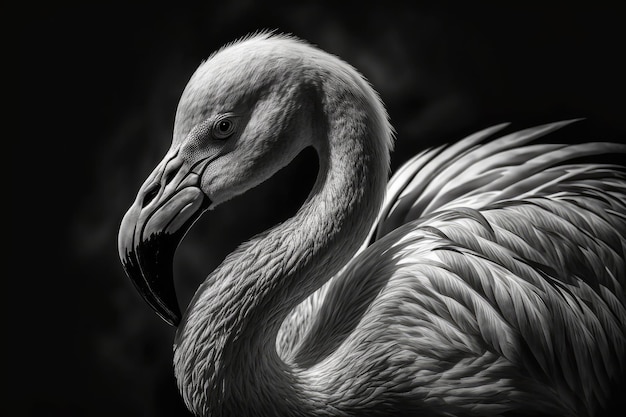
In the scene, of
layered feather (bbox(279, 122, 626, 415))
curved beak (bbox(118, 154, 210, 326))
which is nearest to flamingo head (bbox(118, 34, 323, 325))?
curved beak (bbox(118, 154, 210, 326))

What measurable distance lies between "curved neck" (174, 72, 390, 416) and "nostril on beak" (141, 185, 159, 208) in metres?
0.24

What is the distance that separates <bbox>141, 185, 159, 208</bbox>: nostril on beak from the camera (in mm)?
1721

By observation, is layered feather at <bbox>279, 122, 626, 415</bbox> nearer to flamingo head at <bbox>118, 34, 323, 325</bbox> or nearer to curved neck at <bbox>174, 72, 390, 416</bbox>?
curved neck at <bbox>174, 72, 390, 416</bbox>

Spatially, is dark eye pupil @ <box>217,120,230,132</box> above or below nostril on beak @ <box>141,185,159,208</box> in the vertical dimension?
above

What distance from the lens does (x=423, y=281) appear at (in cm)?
191

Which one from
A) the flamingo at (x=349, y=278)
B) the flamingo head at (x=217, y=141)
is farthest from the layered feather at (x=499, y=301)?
the flamingo head at (x=217, y=141)

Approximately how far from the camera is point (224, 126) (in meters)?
1.74

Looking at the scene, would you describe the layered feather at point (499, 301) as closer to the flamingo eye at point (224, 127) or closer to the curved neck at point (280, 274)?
the curved neck at point (280, 274)

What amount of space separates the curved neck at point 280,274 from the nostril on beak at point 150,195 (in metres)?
0.24

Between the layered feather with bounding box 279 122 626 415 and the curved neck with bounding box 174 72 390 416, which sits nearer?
the curved neck with bounding box 174 72 390 416

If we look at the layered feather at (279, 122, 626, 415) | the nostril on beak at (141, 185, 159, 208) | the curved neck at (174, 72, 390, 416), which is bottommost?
the layered feather at (279, 122, 626, 415)

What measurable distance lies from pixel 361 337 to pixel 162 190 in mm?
603

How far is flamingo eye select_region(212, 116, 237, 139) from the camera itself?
1725 millimetres

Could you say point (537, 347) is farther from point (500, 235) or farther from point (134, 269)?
point (134, 269)
